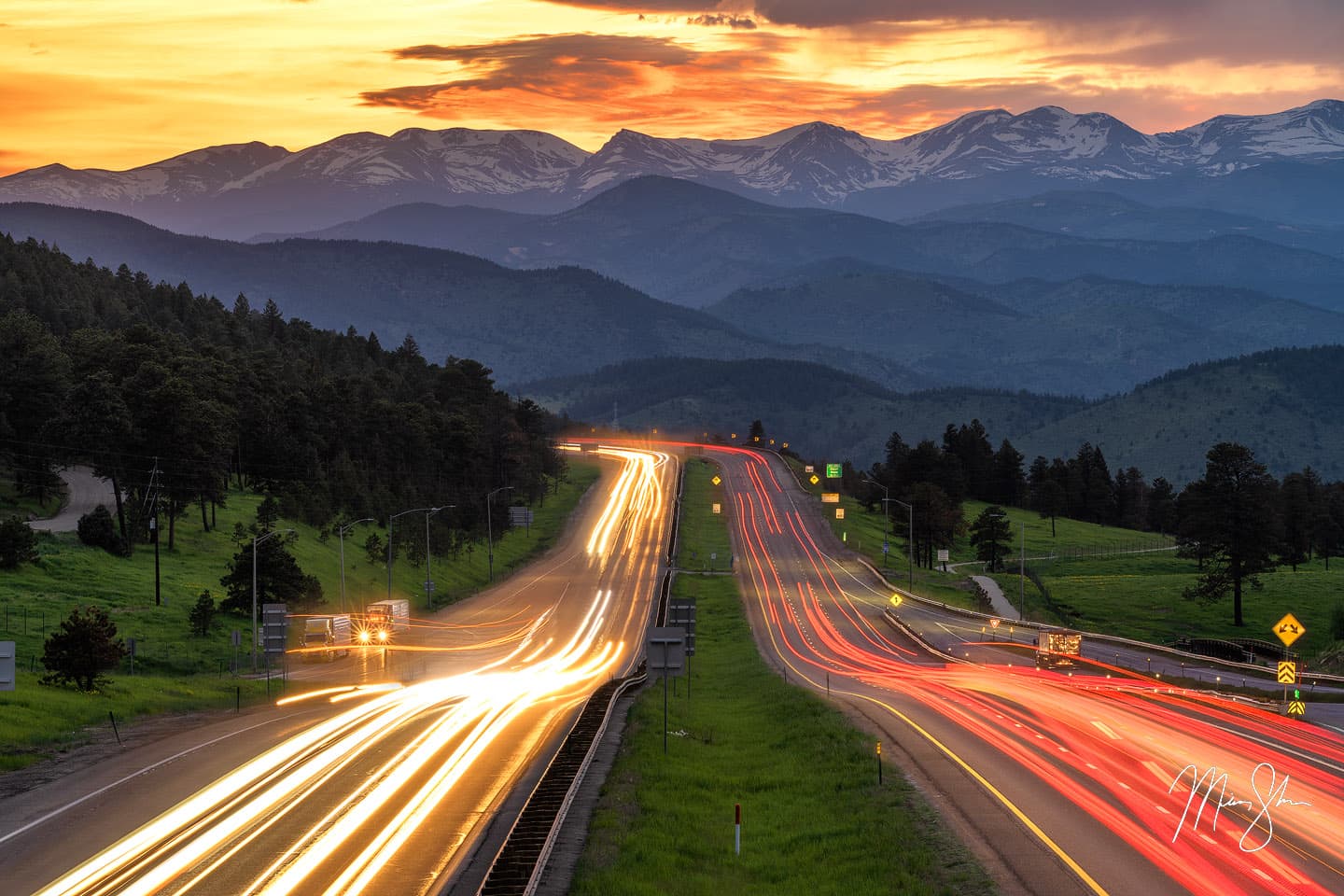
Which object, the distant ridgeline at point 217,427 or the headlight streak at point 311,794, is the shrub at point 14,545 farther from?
the headlight streak at point 311,794

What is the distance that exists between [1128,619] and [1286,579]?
27106 mm

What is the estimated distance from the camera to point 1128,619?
123125mm

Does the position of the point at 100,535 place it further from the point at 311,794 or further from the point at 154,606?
the point at 311,794

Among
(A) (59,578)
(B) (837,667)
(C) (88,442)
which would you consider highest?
(C) (88,442)

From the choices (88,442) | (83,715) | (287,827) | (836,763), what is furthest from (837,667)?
(88,442)

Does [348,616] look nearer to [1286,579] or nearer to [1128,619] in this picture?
[1128,619]

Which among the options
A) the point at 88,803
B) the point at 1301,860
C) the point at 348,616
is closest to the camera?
the point at 1301,860

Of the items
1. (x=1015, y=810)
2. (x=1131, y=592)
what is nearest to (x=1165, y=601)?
(x=1131, y=592)

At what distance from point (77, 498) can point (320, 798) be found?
9587 centimetres

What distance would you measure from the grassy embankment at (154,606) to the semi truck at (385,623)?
23.0 ft

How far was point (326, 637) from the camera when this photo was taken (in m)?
91.7

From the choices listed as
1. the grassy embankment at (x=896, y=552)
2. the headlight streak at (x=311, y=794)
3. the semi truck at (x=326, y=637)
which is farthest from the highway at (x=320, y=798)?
the grassy embankment at (x=896, y=552)

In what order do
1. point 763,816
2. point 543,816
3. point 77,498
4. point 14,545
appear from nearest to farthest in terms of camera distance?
point 543,816 → point 763,816 → point 14,545 → point 77,498

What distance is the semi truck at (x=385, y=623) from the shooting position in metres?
97.1
